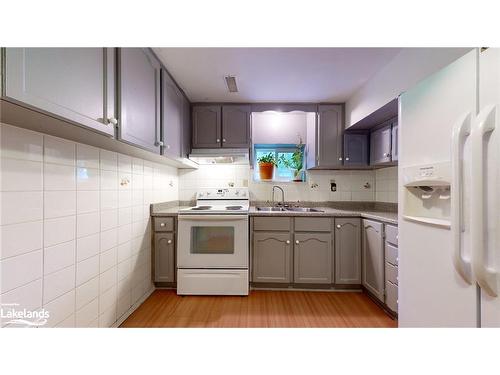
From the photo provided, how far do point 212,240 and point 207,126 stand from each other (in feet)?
4.44

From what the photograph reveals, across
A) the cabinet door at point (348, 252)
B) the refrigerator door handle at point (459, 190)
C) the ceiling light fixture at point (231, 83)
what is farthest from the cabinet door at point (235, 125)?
the refrigerator door handle at point (459, 190)

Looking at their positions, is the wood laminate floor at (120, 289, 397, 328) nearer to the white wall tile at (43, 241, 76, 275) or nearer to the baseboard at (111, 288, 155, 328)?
the baseboard at (111, 288, 155, 328)

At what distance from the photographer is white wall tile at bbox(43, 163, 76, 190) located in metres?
1.03

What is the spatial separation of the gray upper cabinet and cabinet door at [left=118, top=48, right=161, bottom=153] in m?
1.77

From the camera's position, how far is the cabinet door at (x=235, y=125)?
241 centimetres

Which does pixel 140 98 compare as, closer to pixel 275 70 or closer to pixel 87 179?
pixel 87 179

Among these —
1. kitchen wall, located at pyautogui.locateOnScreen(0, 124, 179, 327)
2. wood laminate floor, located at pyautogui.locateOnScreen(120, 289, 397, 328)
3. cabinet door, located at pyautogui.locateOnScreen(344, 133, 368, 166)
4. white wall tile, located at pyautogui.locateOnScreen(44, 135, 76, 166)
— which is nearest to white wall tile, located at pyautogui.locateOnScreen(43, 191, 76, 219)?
kitchen wall, located at pyautogui.locateOnScreen(0, 124, 179, 327)

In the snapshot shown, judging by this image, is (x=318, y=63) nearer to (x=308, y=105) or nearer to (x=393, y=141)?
(x=308, y=105)

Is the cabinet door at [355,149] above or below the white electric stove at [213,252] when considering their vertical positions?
above

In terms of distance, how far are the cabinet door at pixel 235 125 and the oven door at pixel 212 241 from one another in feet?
3.05

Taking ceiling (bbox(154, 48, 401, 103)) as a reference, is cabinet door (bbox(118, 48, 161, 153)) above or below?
below

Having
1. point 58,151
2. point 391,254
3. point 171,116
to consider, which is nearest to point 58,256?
point 58,151

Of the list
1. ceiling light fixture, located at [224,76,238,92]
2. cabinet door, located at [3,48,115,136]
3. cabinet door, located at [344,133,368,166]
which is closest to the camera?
cabinet door, located at [3,48,115,136]

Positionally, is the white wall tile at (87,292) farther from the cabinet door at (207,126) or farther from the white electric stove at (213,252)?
the cabinet door at (207,126)
